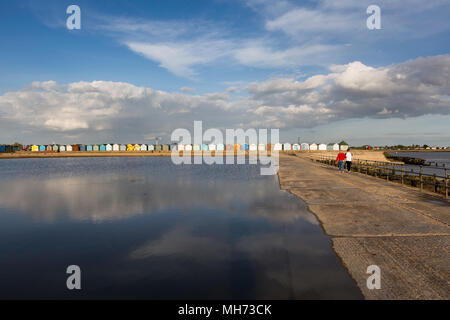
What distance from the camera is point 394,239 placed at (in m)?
7.01

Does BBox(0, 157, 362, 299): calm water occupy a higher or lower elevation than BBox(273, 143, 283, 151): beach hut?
lower

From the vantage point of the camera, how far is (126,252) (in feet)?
23.8

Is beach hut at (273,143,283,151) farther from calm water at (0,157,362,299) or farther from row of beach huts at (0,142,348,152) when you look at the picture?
calm water at (0,157,362,299)

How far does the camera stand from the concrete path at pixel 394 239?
476cm

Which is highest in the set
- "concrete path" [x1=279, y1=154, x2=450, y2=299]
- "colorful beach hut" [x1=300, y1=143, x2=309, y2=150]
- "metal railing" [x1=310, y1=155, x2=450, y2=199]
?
"colorful beach hut" [x1=300, y1=143, x2=309, y2=150]

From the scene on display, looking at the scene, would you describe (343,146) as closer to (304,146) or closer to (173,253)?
(304,146)

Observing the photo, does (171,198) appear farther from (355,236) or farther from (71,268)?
(355,236)

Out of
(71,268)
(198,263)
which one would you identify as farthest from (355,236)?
(71,268)

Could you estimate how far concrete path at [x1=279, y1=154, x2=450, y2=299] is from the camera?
4.76 metres

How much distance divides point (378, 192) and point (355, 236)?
27.7ft

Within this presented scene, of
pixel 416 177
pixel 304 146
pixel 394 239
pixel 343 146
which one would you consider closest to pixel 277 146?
pixel 304 146

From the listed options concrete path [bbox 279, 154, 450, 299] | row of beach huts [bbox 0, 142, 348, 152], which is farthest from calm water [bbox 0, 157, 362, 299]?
row of beach huts [bbox 0, 142, 348, 152]

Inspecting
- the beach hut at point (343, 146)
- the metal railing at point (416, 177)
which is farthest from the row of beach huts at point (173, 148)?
the metal railing at point (416, 177)

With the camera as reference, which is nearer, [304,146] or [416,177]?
[416,177]
